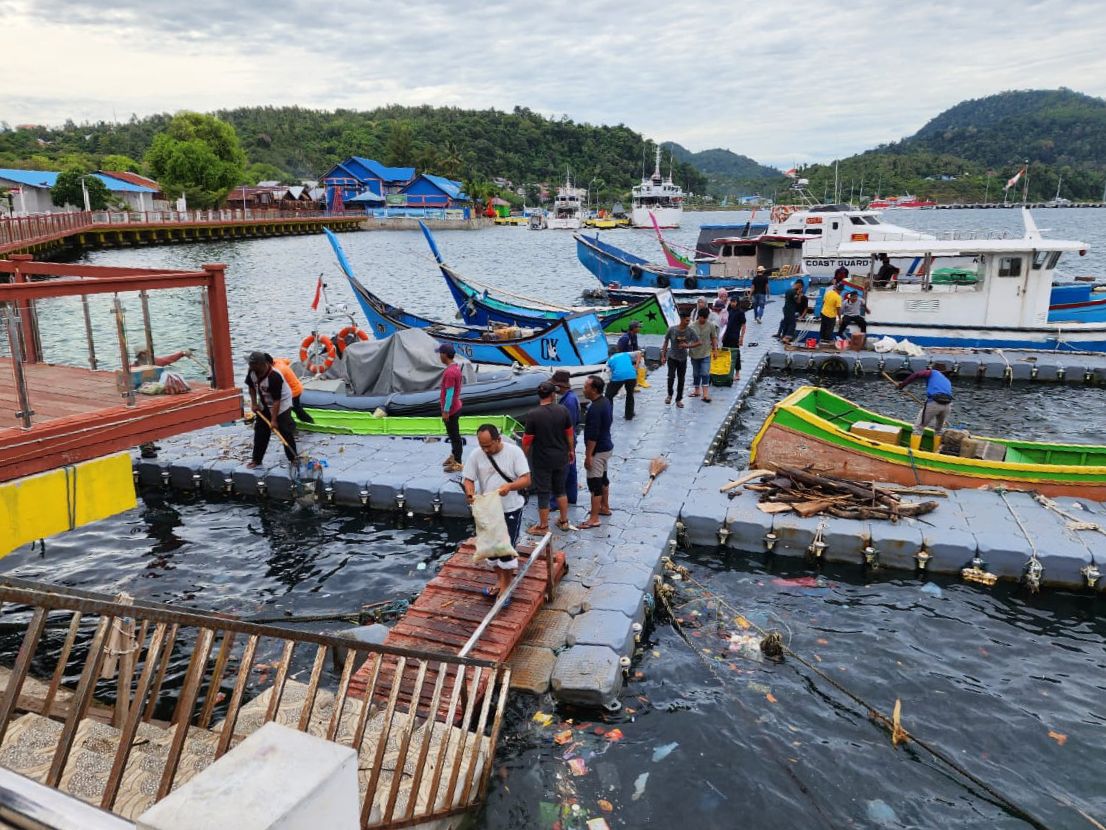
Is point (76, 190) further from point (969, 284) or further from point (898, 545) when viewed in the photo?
point (898, 545)

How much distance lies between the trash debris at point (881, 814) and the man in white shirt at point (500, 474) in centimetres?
378

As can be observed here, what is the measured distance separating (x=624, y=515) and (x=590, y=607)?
2.49m

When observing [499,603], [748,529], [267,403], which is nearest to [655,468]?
[748,529]

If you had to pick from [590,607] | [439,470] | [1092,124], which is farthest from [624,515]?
[1092,124]

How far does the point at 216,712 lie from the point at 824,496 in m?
8.21

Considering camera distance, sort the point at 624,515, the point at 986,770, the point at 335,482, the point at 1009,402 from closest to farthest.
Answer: the point at 986,770, the point at 624,515, the point at 335,482, the point at 1009,402

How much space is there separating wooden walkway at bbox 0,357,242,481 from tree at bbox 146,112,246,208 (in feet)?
279

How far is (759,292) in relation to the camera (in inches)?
971

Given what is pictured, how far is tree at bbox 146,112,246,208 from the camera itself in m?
Answer: 80.6

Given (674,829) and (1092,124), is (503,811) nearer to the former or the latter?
(674,829)

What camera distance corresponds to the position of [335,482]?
11.8m

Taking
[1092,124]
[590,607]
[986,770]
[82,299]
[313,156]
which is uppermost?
[1092,124]

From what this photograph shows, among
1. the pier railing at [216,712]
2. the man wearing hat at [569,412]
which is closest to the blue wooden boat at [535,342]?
the man wearing hat at [569,412]

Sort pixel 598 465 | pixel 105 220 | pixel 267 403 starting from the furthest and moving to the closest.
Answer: pixel 105 220 → pixel 267 403 → pixel 598 465
